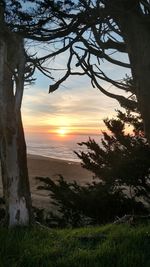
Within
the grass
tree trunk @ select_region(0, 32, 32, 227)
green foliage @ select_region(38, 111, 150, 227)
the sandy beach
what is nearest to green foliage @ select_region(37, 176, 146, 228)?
green foliage @ select_region(38, 111, 150, 227)

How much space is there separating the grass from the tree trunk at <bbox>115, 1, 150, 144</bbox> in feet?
5.87

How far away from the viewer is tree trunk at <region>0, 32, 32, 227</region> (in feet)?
23.4

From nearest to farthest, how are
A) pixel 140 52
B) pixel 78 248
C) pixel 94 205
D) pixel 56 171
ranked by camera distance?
pixel 78 248, pixel 140 52, pixel 94 205, pixel 56 171

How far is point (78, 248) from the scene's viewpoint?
5.29 m

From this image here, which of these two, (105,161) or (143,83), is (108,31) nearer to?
(143,83)

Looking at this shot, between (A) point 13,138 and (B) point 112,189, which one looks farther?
(B) point 112,189

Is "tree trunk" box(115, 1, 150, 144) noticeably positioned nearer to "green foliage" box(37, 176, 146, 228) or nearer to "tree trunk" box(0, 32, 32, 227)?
"tree trunk" box(0, 32, 32, 227)

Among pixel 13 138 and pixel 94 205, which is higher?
pixel 13 138

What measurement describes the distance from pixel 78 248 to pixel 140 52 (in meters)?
3.09

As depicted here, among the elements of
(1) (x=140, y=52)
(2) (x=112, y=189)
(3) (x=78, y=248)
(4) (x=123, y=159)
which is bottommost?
(3) (x=78, y=248)

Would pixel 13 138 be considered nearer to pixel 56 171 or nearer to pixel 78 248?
pixel 78 248

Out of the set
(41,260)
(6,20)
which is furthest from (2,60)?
(41,260)

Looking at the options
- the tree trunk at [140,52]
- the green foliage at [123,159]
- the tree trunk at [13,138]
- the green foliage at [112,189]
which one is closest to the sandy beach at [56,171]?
the green foliage at [123,159]

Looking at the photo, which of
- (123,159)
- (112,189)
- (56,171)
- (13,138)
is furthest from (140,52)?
(56,171)
